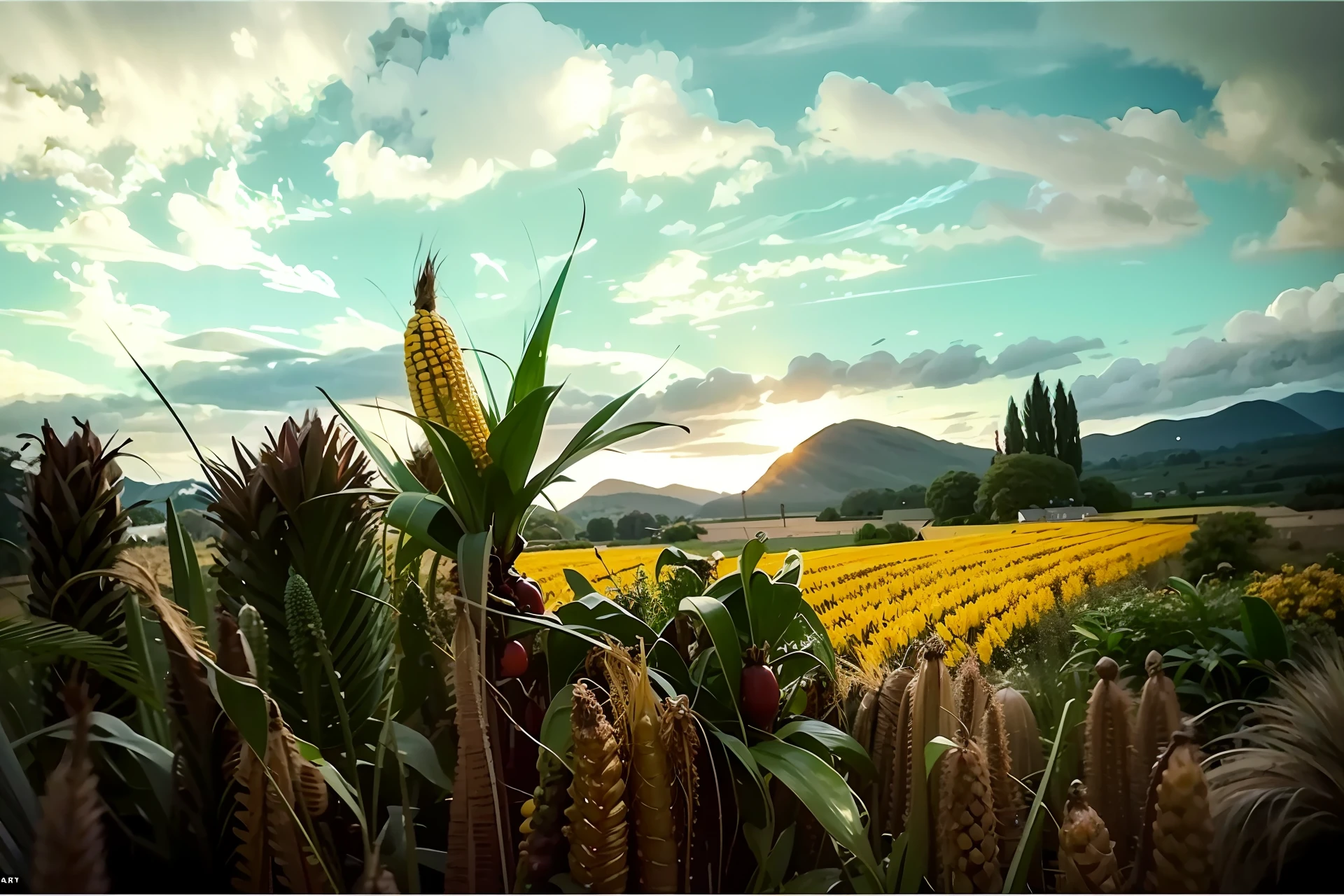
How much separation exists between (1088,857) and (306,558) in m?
0.56

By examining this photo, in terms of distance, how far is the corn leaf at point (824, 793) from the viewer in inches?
20.2

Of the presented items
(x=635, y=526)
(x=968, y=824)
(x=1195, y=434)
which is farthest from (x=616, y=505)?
(x=1195, y=434)

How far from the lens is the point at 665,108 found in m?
1.01

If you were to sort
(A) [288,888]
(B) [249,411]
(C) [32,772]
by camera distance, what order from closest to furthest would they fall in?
(A) [288,888] < (C) [32,772] < (B) [249,411]

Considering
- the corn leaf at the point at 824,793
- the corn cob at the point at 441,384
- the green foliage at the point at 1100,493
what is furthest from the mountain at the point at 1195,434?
the corn cob at the point at 441,384

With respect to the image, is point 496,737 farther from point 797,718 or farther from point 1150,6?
point 1150,6

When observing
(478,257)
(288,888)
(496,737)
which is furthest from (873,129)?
(288,888)

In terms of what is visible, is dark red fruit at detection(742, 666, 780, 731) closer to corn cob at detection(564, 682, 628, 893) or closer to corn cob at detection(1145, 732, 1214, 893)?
corn cob at detection(564, 682, 628, 893)

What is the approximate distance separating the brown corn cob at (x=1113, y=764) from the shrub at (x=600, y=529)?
657 millimetres

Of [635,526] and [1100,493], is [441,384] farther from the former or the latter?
[1100,493]

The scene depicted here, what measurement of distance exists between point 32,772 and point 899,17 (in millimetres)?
1165

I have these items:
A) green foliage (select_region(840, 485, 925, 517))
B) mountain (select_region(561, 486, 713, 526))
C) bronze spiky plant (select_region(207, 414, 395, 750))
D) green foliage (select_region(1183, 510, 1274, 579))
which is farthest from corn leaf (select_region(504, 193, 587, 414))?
green foliage (select_region(1183, 510, 1274, 579))

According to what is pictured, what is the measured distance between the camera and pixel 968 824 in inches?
20.3

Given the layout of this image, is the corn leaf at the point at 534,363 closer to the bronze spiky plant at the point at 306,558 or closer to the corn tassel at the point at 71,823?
the bronze spiky plant at the point at 306,558
